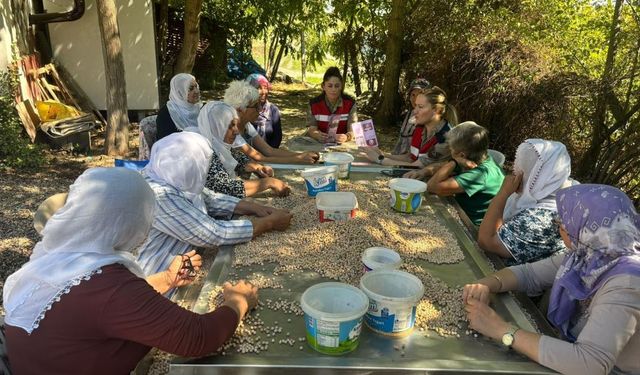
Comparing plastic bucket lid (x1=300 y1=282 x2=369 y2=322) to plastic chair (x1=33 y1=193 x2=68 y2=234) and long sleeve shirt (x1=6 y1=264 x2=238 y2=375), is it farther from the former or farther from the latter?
plastic chair (x1=33 y1=193 x2=68 y2=234)

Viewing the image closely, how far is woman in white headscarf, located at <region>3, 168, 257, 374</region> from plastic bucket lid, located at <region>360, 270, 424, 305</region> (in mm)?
496

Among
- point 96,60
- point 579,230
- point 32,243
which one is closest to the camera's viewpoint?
point 579,230

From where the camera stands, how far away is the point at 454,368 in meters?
1.37

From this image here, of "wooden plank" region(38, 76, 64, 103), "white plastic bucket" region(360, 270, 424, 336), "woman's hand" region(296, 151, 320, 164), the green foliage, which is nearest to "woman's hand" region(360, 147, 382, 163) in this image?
"woman's hand" region(296, 151, 320, 164)

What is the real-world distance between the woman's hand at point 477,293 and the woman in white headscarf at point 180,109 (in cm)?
306

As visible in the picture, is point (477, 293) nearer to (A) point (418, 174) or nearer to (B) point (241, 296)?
(B) point (241, 296)

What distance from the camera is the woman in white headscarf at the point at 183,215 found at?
7.06ft

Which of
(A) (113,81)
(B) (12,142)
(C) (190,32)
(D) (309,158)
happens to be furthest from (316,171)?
(C) (190,32)

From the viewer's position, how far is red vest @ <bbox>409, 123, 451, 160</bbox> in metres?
3.46

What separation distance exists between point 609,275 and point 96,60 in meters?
8.39

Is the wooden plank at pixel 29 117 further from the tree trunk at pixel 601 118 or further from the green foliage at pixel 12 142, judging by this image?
the tree trunk at pixel 601 118

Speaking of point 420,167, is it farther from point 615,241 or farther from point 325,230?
point 615,241

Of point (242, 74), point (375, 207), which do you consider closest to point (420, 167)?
point (375, 207)

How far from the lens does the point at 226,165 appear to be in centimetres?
302
